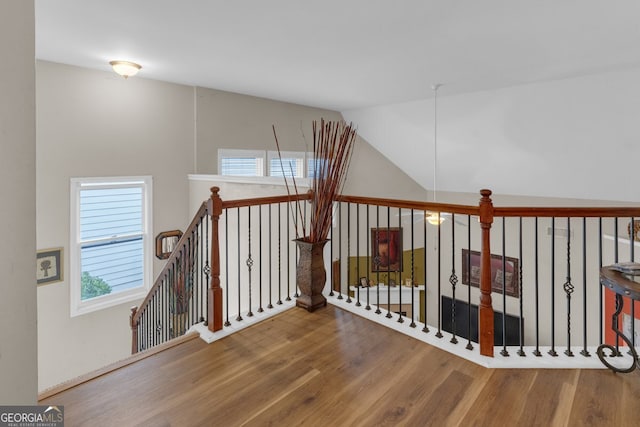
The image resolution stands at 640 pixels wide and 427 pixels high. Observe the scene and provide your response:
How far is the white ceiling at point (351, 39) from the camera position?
2.45m

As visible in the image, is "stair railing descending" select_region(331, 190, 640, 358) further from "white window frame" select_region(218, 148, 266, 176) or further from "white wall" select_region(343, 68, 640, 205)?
"white window frame" select_region(218, 148, 266, 176)

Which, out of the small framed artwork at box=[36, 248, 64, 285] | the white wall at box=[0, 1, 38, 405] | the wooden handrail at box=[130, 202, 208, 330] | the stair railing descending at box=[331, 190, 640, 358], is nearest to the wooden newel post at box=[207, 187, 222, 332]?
the wooden handrail at box=[130, 202, 208, 330]

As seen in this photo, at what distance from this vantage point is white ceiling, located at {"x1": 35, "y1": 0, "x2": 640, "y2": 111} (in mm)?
2451

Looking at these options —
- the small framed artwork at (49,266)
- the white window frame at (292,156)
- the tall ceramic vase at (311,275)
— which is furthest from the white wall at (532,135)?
the small framed artwork at (49,266)

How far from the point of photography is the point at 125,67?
147 inches

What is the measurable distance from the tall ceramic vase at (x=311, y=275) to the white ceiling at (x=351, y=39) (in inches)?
69.4

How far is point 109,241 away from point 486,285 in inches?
168

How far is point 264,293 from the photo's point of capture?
3.91 m

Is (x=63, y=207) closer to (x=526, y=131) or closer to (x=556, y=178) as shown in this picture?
(x=526, y=131)

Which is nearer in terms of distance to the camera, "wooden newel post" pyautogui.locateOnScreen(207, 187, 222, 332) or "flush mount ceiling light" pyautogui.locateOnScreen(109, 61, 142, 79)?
"wooden newel post" pyautogui.locateOnScreen(207, 187, 222, 332)

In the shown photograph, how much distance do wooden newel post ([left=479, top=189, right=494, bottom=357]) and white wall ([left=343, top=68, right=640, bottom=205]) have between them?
112 inches

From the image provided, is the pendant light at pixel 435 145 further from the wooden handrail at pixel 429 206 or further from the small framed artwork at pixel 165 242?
the small framed artwork at pixel 165 242

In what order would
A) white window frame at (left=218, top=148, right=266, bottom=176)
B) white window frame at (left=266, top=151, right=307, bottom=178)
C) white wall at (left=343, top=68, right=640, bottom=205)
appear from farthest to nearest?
white window frame at (left=266, top=151, right=307, bottom=178), white window frame at (left=218, top=148, right=266, bottom=176), white wall at (left=343, top=68, right=640, bottom=205)

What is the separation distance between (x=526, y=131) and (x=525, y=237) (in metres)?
2.82
